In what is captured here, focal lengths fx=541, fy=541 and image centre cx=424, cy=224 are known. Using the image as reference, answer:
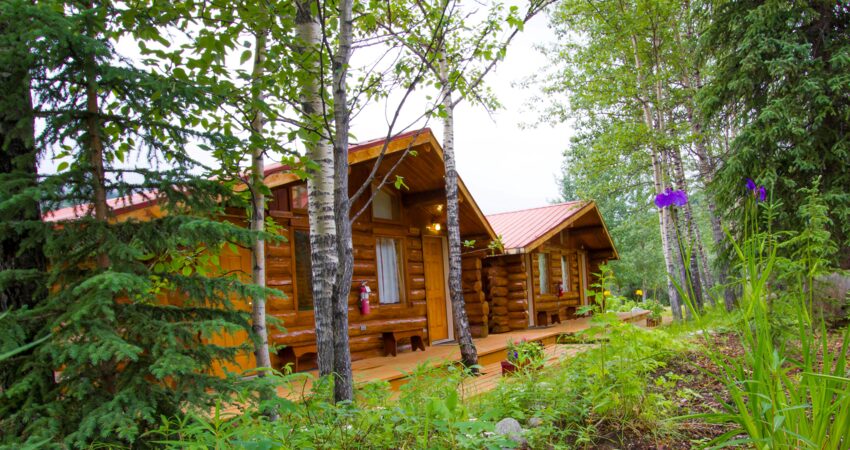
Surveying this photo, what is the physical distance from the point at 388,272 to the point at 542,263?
6405mm

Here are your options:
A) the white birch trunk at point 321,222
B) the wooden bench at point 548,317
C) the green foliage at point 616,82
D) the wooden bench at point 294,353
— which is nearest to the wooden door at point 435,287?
the wooden bench at point 294,353

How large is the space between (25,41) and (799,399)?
117 inches

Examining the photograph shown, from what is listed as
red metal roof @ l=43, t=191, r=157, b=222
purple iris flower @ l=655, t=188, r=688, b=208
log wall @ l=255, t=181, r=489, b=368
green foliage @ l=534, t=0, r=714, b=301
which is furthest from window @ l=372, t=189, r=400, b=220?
purple iris flower @ l=655, t=188, r=688, b=208

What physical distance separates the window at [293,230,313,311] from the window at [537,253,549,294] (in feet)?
26.5

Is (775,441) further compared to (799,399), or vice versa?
(799,399)

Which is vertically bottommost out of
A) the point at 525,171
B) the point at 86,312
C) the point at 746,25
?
the point at 86,312

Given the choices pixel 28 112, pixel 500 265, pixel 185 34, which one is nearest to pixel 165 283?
pixel 28 112

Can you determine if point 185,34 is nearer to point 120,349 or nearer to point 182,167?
point 182,167

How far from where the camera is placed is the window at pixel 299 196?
795 cm

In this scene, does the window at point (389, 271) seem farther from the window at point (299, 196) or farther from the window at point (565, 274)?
the window at point (565, 274)

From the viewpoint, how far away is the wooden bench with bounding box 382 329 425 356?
9164 millimetres

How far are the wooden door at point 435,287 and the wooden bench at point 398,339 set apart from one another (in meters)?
0.68

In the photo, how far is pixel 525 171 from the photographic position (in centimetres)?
14962

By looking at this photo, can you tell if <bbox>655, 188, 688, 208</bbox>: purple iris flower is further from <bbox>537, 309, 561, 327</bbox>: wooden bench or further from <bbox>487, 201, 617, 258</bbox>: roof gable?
<bbox>537, 309, 561, 327</bbox>: wooden bench
